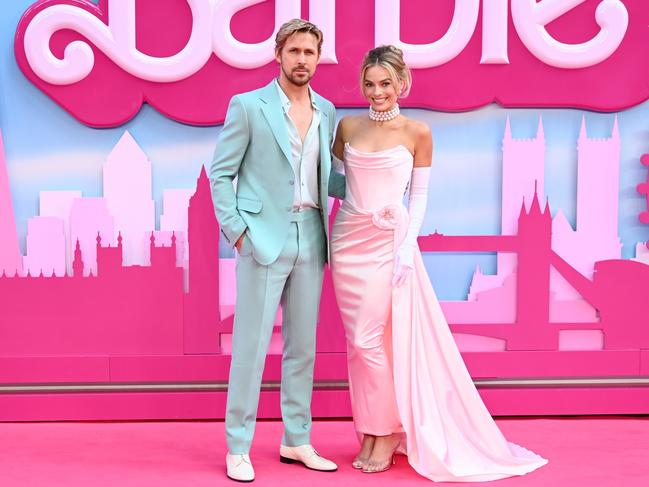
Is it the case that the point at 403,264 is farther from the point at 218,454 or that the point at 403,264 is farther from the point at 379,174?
the point at 218,454

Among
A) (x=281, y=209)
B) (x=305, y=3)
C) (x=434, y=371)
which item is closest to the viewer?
(x=281, y=209)

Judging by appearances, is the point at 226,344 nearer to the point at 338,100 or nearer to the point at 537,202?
the point at 338,100

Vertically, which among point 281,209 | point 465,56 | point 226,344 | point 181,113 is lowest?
point 226,344

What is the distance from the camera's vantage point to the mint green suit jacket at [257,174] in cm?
294

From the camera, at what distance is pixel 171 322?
385cm

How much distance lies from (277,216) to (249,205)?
0.39 feet

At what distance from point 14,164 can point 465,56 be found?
235 centimetres

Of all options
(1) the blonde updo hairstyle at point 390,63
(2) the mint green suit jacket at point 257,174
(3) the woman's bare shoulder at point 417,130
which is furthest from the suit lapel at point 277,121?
(3) the woman's bare shoulder at point 417,130

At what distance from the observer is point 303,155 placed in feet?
9.91

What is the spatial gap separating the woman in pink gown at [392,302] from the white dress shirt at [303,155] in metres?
0.17

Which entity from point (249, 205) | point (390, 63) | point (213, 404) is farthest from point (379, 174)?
point (213, 404)

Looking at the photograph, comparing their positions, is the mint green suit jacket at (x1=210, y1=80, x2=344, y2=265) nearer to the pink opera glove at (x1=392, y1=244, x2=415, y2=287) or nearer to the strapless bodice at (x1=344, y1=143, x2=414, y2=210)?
the strapless bodice at (x1=344, y1=143, x2=414, y2=210)

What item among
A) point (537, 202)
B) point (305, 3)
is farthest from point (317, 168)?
point (537, 202)

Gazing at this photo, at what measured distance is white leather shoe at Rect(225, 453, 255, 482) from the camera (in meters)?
3.02
